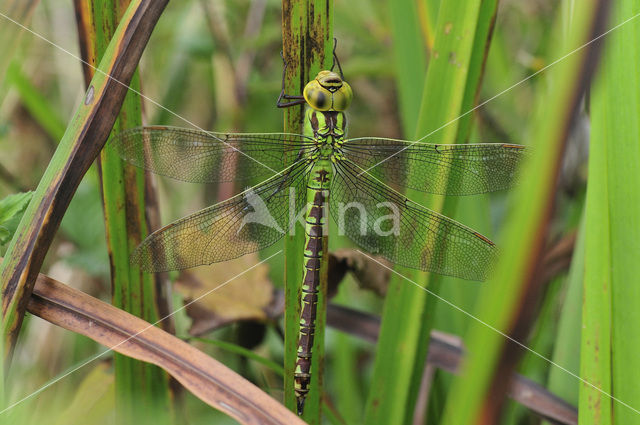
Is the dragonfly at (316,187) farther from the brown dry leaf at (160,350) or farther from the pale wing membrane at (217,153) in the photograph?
the brown dry leaf at (160,350)

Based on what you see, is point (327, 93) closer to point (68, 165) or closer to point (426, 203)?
point (426, 203)

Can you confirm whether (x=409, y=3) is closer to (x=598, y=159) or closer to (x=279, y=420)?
(x=598, y=159)

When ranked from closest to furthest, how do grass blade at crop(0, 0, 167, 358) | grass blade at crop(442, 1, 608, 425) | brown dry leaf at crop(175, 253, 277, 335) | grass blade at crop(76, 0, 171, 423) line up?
1. grass blade at crop(442, 1, 608, 425)
2. grass blade at crop(0, 0, 167, 358)
3. grass blade at crop(76, 0, 171, 423)
4. brown dry leaf at crop(175, 253, 277, 335)

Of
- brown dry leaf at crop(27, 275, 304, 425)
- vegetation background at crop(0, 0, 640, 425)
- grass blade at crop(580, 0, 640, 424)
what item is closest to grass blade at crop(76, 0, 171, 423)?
vegetation background at crop(0, 0, 640, 425)

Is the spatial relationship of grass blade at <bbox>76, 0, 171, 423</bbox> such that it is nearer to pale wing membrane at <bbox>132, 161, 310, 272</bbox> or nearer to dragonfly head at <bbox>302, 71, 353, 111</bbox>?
pale wing membrane at <bbox>132, 161, 310, 272</bbox>

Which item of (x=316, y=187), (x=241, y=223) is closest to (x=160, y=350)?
(x=241, y=223)

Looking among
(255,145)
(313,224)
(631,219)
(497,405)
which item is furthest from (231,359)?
(631,219)

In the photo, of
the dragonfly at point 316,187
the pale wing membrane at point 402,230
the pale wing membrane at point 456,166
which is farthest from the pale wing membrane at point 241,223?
the pale wing membrane at point 456,166
